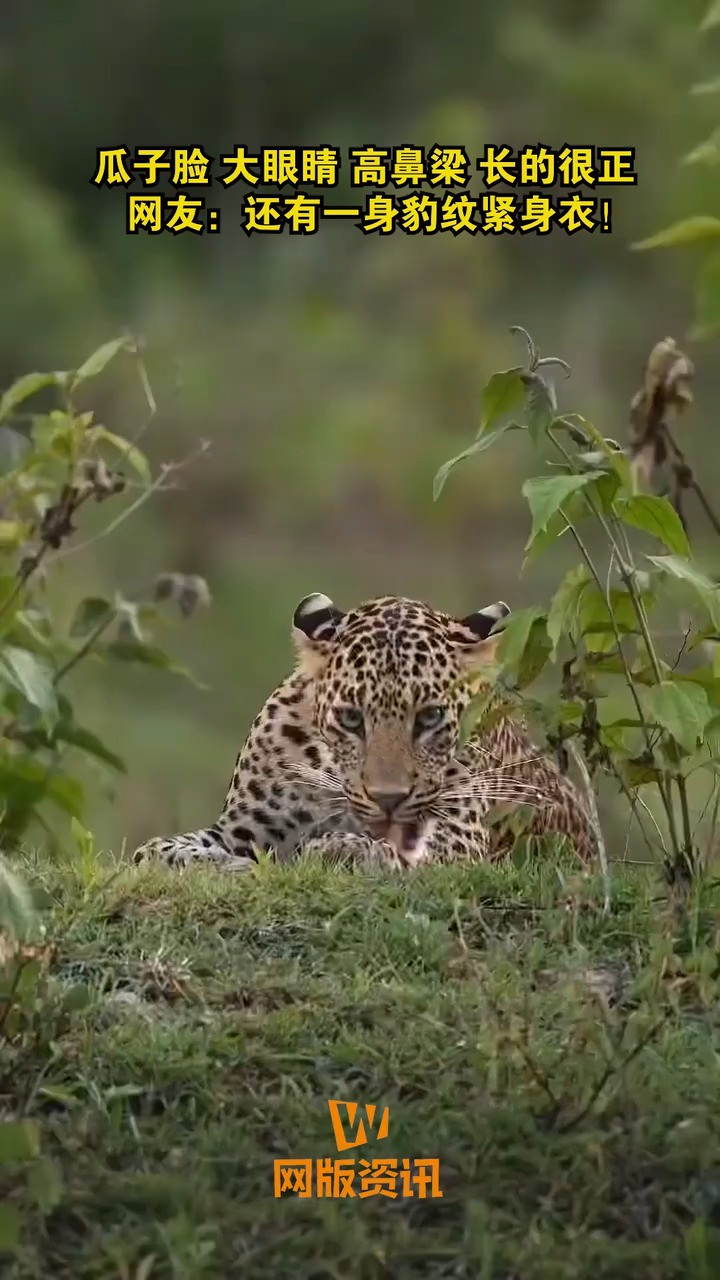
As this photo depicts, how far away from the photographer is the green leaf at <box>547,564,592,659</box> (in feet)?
11.3

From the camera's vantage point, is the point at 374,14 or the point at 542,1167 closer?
the point at 542,1167

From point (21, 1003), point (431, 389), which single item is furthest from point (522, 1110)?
point (431, 389)

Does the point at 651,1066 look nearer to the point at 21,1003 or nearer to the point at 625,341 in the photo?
the point at 21,1003

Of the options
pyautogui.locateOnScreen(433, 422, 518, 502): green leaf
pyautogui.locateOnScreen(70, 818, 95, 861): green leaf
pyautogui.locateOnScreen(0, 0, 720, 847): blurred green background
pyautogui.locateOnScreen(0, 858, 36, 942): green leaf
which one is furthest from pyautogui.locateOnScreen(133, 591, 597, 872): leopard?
pyautogui.locateOnScreen(0, 0, 720, 847): blurred green background

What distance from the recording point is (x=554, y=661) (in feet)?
11.8

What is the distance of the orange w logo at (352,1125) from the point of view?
2893 mm

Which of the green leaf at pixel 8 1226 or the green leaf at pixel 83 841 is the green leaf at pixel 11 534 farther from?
the green leaf at pixel 8 1226

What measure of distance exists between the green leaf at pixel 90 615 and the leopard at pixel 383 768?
49cm

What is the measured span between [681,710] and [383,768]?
3.86ft

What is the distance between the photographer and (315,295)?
43.7 ft

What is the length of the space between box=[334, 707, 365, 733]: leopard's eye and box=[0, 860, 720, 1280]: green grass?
869mm

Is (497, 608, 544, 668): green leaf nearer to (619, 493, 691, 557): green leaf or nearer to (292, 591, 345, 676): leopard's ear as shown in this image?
(619, 493, 691, 557): green leaf

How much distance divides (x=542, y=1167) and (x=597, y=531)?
8.77 metres

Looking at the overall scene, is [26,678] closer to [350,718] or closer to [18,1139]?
[18,1139]
